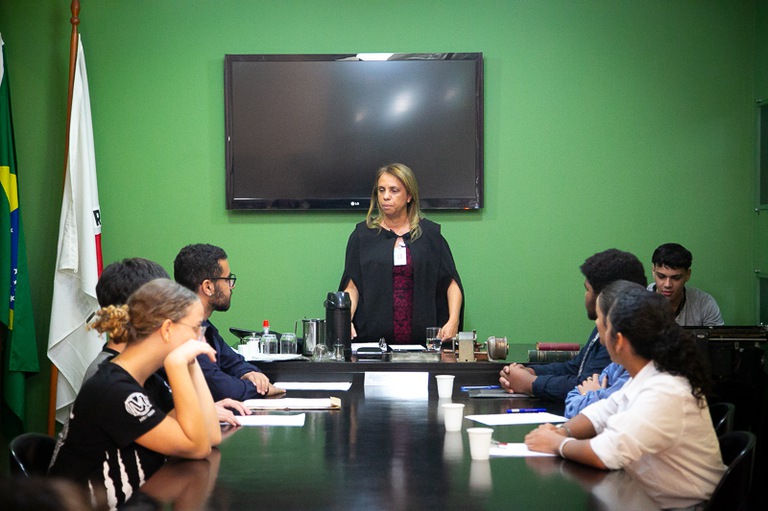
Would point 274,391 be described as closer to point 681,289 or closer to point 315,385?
point 315,385

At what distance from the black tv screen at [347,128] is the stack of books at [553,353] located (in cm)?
170

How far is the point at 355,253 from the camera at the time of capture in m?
5.09

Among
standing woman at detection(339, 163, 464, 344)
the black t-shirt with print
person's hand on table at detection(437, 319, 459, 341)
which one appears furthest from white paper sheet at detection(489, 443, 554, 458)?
standing woman at detection(339, 163, 464, 344)

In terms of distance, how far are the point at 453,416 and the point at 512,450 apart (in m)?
0.28

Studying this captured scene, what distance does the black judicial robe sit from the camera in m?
5.02

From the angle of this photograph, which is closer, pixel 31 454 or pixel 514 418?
pixel 31 454

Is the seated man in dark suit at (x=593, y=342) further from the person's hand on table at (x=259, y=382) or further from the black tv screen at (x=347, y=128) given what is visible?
the black tv screen at (x=347, y=128)

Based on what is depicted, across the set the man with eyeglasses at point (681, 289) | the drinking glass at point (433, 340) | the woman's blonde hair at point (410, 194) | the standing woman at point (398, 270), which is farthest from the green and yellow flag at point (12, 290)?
the man with eyeglasses at point (681, 289)

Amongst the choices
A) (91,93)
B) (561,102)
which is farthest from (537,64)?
(91,93)

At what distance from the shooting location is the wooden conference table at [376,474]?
1984 mm

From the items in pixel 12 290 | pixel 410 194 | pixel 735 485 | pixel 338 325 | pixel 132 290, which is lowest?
pixel 735 485

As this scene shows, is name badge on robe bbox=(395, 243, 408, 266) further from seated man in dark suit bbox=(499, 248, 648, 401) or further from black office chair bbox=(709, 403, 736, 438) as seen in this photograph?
black office chair bbox=(709, 403, 736, 438)

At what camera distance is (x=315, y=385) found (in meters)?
3.67

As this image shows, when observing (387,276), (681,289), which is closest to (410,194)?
(387,276)
